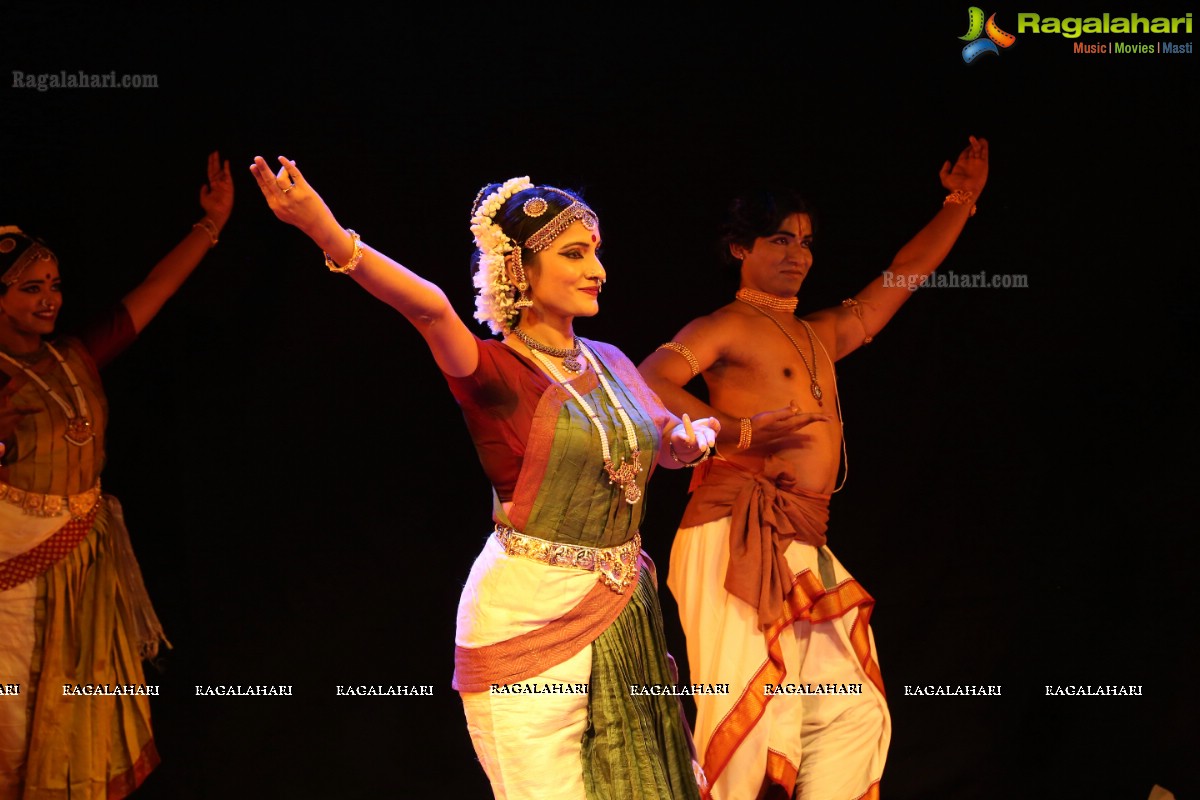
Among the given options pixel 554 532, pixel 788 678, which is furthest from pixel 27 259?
pixel 788 678

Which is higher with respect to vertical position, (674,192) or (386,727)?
(674,192)

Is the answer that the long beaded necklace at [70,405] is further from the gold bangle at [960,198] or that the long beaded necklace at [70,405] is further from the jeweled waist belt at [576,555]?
the gold bangle at [960,198]

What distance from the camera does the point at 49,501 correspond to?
3.35m

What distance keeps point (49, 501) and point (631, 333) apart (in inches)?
65.1

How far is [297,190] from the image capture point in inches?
91.0

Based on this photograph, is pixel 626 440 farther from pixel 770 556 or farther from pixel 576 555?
pixel 770 556

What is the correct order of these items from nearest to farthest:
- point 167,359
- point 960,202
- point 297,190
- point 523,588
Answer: point 297,190
point 523,588
point 167,359
point 960,202

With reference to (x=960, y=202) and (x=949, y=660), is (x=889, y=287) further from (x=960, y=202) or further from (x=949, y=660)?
(x=949, y=660)

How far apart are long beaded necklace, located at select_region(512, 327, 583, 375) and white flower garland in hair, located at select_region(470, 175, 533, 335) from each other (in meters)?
0.04

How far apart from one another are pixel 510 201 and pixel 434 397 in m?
1.12

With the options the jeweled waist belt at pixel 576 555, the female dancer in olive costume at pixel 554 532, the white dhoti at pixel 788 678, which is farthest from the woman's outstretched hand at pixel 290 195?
the white dhoti at pixel 788 678

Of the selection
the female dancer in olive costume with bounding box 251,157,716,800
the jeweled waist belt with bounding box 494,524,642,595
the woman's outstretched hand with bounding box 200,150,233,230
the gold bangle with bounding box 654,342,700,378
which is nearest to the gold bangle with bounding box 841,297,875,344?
the gold bangle with bounding box 654,342,700,378

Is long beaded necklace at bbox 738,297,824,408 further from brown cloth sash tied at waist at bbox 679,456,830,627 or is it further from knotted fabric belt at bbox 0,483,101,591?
knotted fabric belt at bbox 0,483,101,591

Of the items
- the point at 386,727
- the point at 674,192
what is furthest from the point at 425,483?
the point at 674,192
